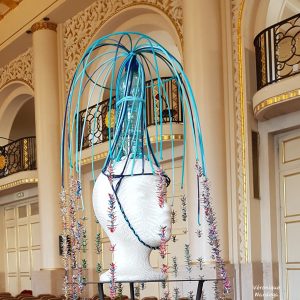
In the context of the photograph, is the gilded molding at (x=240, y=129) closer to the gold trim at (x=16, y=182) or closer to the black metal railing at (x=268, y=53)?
the black metal railing at (x=268, y=53)

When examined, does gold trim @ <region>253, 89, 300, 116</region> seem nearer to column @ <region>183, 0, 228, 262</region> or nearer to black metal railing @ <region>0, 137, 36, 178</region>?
column @ <region>183, 0, 228, 262</region>

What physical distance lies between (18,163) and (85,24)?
4.51 meters

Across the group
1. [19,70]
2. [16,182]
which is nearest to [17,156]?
[16,182]

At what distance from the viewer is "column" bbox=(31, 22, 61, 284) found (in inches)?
484

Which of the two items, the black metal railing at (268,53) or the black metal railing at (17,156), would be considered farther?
the black metal railing at (17,156)

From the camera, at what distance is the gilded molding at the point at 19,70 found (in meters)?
14.0

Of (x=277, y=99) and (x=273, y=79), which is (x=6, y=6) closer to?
(x=273, y=79)

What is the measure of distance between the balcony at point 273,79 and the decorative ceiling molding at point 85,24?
7.57 feet

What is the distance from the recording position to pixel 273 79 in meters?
8.38

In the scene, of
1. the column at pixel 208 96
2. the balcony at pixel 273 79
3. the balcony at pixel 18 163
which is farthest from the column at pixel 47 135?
the balcony at pixel 273 79

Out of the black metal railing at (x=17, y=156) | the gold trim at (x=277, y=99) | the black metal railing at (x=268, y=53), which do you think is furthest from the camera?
the black metal railing at (x=17, y=156)

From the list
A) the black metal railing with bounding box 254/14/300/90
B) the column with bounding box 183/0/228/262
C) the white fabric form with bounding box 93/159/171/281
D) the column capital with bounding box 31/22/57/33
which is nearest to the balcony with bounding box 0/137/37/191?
the column capital with bounding box 31/22/57/33

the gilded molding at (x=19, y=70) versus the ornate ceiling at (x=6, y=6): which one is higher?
the ornate ceiling at (x=6, y=6)

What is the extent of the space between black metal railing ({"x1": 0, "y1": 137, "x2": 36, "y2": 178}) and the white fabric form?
12468 millimetres
